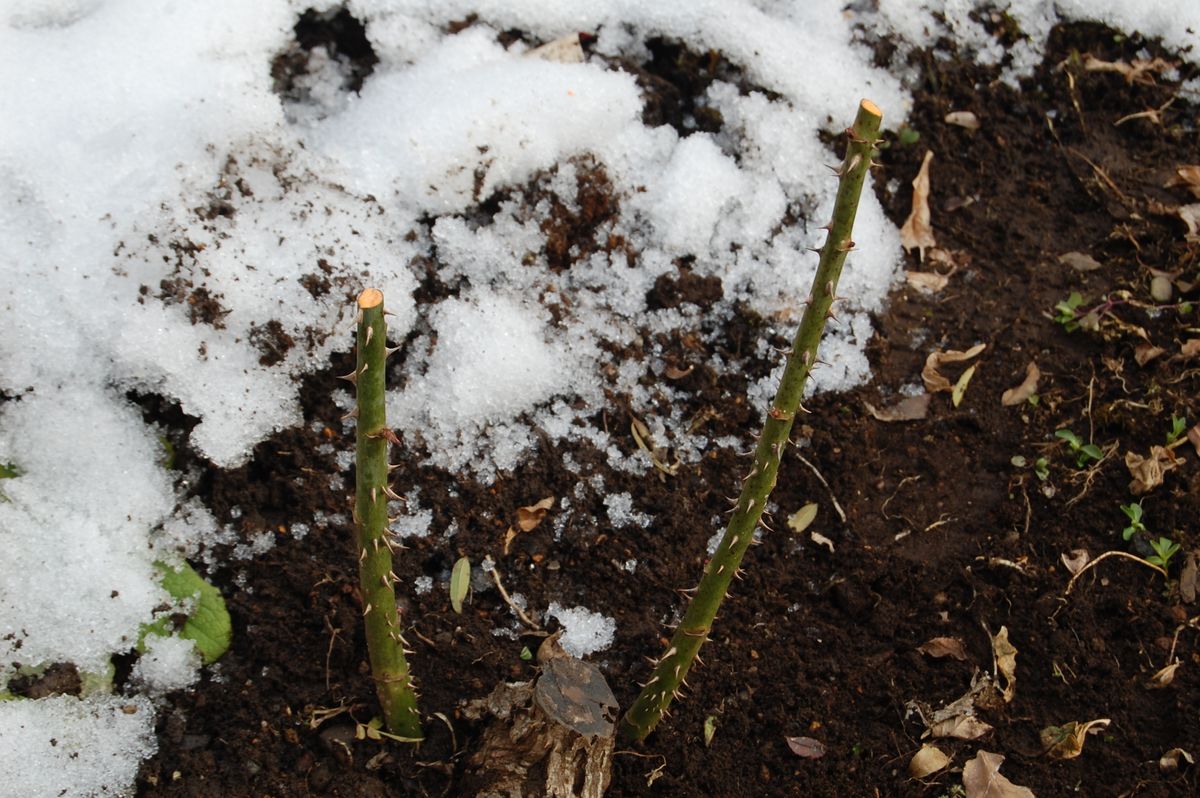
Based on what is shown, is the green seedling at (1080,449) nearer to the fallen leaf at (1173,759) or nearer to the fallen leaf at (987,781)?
the fallen leaf at (1173,759)

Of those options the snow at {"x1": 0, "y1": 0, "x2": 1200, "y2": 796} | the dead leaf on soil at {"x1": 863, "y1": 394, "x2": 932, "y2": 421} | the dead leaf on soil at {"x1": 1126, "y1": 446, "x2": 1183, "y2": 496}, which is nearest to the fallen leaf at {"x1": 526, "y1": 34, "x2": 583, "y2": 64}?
the snow at {"x1": 0, "y1": 0, "x2": 1200, "y2": 796}

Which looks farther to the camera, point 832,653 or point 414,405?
point 414,405

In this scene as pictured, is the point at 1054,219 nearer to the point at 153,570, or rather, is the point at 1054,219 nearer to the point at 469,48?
the point at 469,48

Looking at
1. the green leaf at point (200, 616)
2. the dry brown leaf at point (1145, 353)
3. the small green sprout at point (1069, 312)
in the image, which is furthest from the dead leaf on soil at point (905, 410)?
the green leaf at point (200, 616)

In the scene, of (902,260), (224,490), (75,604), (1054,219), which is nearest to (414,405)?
(224,490)

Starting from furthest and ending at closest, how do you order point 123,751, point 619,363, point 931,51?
point 931,51
point 619,363
point 123,751

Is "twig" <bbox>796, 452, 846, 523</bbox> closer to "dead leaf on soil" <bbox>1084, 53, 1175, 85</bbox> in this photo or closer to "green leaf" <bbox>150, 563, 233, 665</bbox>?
"green leaf" <bbox>150, 563, 233, 665</bbox>
